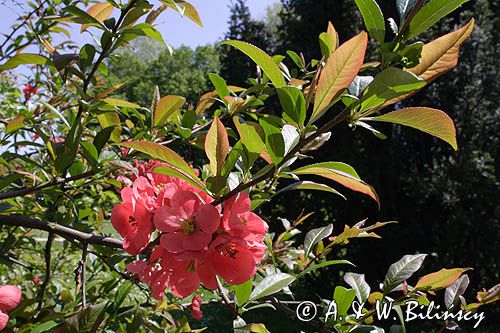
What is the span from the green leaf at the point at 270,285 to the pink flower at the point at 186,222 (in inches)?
11.0

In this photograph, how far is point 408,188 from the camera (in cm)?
520

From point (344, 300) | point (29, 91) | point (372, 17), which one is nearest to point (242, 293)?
point (344, 300)

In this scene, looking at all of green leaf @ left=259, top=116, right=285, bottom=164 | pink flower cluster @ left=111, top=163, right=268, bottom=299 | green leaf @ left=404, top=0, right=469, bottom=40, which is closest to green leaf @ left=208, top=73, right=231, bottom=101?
pink flower cluster @ left=111, top=163, right=268, bottom=299

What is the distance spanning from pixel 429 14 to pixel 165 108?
72 cm

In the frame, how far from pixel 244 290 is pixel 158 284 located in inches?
8.4

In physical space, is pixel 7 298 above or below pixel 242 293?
above

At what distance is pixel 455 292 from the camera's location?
1.05 metres

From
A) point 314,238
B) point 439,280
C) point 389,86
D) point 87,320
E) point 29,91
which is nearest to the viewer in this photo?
point 389,86

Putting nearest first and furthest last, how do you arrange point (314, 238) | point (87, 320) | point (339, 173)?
point (339, 173) < point (87, 320) < point (314, 238)

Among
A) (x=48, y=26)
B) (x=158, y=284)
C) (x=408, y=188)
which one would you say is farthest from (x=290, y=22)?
(x=158, y=284)

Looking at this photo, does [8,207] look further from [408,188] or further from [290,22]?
[290,22]

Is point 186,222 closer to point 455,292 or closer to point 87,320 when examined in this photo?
point 87,320

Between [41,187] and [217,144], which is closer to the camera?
[217,144]

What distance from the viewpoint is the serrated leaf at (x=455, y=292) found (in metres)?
1.04
